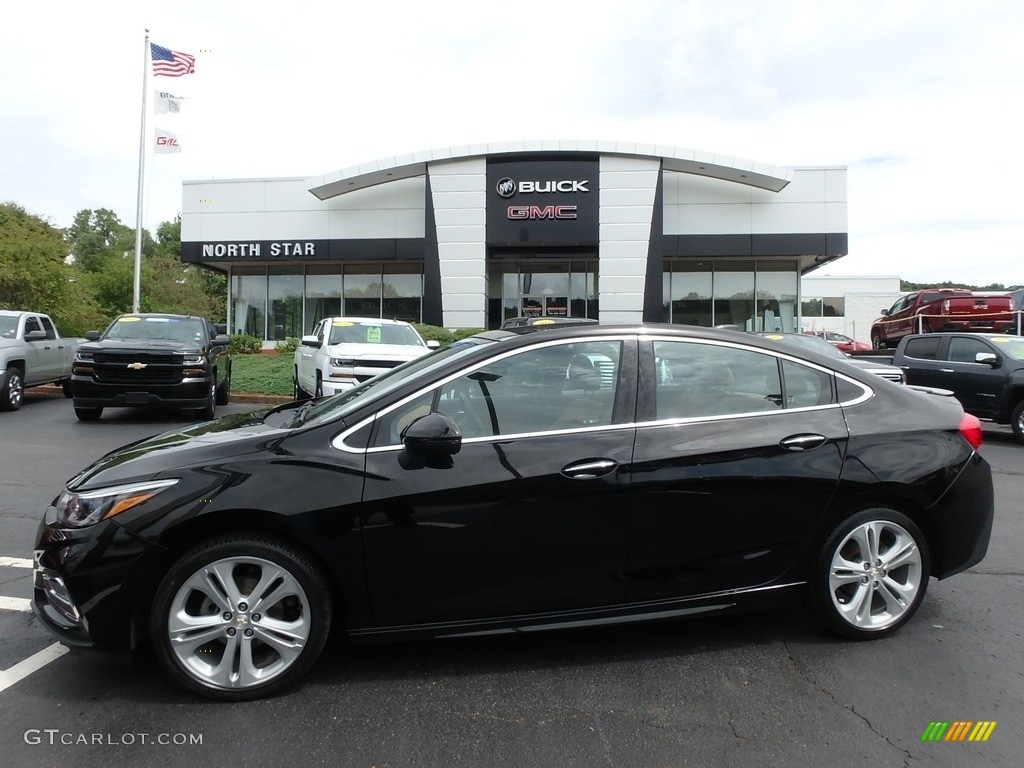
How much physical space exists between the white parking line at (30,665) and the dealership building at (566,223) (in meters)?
20.3

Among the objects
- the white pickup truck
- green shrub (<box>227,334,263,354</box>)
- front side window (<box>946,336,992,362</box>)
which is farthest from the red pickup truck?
the white pickup truck

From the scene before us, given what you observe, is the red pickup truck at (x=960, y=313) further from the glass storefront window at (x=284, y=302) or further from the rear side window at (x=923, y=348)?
the glass storefront window at (x=284, y=302)

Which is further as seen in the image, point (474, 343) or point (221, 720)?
point (474, 343)


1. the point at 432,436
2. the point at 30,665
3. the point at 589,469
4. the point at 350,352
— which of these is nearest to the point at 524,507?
the point at 589,469

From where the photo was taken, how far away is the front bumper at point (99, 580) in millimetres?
2760

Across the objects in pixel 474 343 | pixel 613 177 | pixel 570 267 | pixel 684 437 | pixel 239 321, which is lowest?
pixel 684 437

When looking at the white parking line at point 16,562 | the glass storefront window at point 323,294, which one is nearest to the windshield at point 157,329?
the white parking line at point 16,562

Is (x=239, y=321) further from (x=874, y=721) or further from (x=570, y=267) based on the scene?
(x=874, y=721)

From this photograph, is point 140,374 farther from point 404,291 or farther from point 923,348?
point 404,291

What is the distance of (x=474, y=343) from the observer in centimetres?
354

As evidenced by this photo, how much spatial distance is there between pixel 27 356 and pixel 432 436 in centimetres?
1356

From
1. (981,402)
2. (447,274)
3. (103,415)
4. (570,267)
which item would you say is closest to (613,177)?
(570,267)

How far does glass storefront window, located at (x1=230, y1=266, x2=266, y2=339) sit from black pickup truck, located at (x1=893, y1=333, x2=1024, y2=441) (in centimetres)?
2209

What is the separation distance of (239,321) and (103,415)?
15.8 metres
